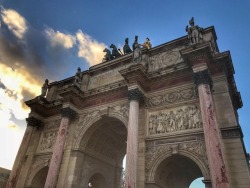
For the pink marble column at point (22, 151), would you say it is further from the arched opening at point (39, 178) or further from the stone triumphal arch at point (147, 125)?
the arched opening at point (39, 178)

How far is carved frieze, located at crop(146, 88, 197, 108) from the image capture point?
13031 mm

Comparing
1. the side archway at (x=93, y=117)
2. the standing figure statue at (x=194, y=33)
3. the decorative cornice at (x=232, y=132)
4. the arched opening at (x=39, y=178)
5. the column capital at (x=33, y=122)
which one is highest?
the standing figure statue at (x=194, y=33)

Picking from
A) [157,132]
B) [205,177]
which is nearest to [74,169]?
[157,132]

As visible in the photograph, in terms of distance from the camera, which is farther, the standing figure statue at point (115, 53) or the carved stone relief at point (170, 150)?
the standing figure statue at point (115, 53)

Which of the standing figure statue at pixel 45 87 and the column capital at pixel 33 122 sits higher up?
the standing figure statue at pixel 45 87

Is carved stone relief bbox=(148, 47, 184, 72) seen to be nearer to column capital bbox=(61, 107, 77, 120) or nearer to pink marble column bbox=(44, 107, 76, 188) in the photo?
column capital bbox=(61, 107, 77, 120)

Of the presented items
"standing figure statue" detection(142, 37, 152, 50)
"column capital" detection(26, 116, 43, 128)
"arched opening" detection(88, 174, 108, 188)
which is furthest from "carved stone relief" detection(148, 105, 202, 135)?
"column capital" detection(26, 116, 43, 128)

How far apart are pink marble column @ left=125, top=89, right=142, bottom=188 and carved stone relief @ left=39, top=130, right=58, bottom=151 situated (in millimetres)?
7773

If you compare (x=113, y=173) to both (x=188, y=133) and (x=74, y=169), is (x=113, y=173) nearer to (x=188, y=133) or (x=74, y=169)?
(x=74, y=169)

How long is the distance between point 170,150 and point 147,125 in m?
2.23

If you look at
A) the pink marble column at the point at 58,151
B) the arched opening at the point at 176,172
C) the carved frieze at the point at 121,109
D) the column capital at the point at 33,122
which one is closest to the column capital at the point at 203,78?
the arched opening at the point at 176,172

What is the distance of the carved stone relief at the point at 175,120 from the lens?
12102 millimetres

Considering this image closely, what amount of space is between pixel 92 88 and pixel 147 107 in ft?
19.0

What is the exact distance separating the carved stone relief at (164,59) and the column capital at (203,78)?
10.1 ft
